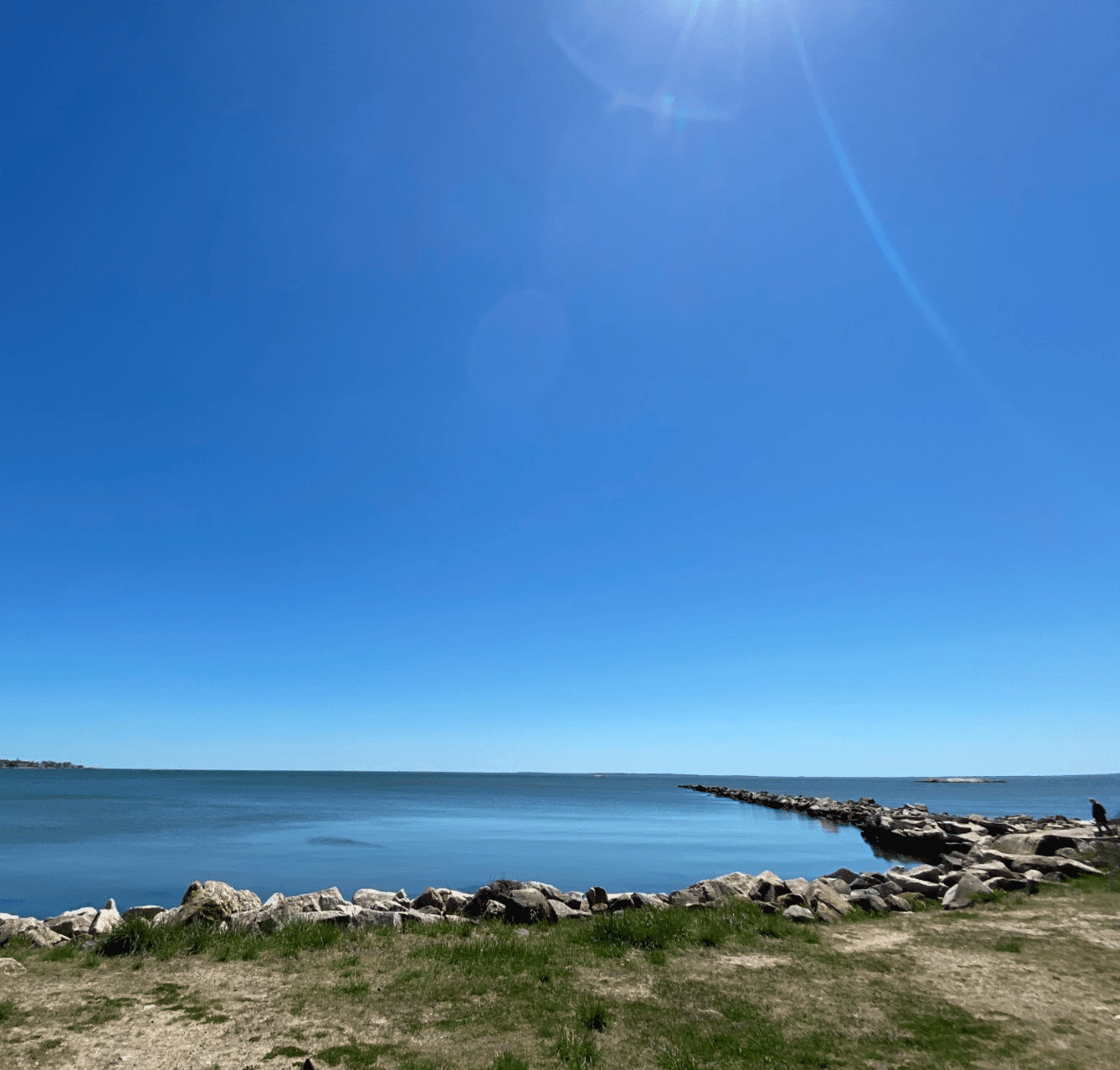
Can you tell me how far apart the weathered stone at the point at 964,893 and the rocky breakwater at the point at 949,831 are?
6.85m

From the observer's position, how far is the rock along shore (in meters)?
14.4

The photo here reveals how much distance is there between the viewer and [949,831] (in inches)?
1560

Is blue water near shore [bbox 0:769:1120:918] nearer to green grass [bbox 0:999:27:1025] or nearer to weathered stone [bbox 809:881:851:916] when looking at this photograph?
weathered stone [bbox 809:881:851:916]

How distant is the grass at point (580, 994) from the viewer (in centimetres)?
851

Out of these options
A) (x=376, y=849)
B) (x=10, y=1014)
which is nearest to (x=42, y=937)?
(x=10, y=1014)

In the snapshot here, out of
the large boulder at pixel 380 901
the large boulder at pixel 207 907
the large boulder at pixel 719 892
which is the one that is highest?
the large boulder at pixel 207 907

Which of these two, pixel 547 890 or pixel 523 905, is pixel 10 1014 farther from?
pixel 547 890

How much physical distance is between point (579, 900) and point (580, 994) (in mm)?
7150

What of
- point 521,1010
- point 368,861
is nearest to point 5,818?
point 368,861

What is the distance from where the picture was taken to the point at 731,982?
11227 millimetres

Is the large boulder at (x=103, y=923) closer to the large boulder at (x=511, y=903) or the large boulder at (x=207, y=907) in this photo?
the large boulder at (x=207, y=907)

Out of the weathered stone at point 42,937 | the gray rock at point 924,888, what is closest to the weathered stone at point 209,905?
the weathered stone at point 42,937

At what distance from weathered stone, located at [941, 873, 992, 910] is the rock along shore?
0.03 metres

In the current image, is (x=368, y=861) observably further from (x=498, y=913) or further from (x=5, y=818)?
(x=5, y=818)
